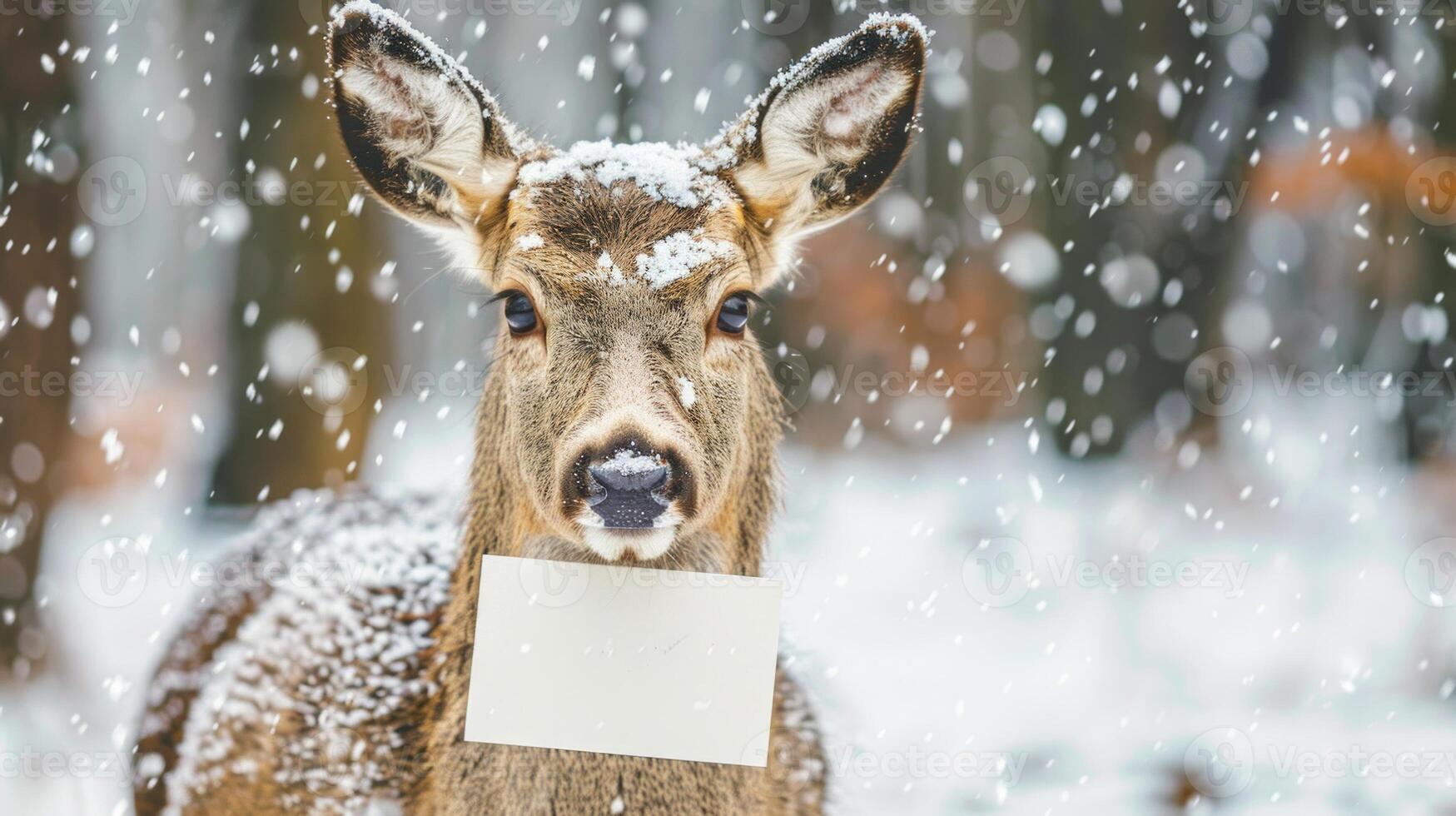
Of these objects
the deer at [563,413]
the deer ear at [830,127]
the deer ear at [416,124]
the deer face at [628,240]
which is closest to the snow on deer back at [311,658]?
the deer at [563,413]

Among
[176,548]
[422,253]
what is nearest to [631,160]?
[422,253]

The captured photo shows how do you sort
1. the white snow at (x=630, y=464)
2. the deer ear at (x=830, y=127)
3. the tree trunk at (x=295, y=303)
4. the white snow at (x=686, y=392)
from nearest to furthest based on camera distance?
the white snow at (x=630, y=464) < the white snow at (x=686, y=392) < the deer ear at (x=830, y=127) < the tree trunk at (x=295, y=303)

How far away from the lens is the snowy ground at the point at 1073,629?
1.62m

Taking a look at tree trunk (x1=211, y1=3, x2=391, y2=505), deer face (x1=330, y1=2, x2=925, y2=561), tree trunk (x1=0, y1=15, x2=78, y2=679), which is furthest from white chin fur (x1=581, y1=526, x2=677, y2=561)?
tree trunk (x1=0, y1=15, x2=78, y2=679)

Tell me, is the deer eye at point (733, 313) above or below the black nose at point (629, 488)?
above

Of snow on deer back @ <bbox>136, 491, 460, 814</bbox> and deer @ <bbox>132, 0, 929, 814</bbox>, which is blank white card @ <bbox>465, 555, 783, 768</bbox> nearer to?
deer @ <bbox>132, 0, 929, 814</bbox>

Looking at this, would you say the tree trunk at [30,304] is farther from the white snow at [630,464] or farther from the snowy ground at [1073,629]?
the white snow at [630,464]

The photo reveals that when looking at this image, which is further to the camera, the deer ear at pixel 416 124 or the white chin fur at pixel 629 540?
the deer ear at pixel 416 124

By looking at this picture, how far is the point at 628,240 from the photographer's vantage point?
44.0 inches

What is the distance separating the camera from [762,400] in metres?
1.30

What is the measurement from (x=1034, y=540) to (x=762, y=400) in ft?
3.05

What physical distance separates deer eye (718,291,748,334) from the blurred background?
0.29 meters

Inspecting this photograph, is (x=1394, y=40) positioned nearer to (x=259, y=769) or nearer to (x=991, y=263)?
(x=991, y=263)

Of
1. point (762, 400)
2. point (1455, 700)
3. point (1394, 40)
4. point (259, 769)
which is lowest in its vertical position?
point (259, 769)
